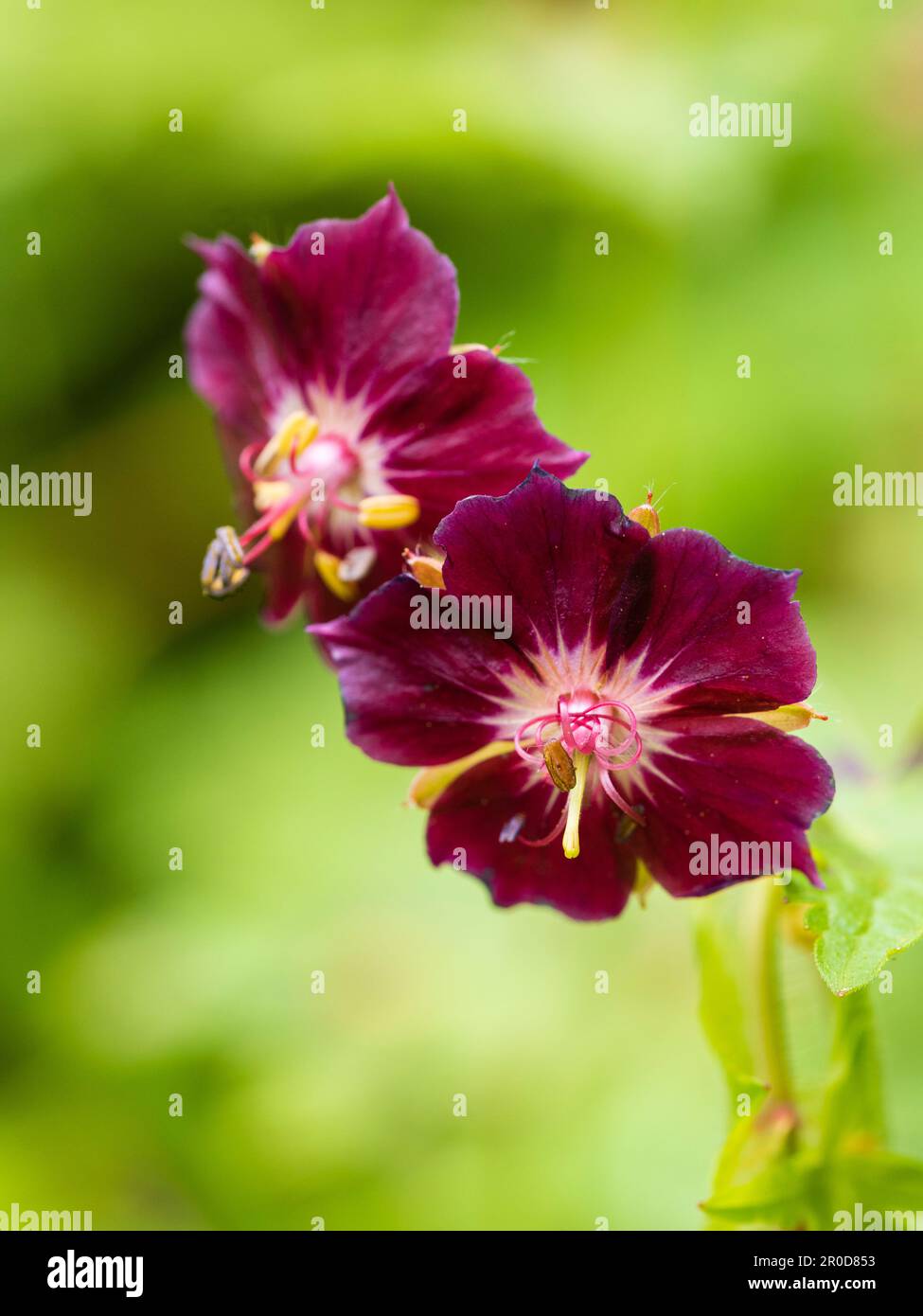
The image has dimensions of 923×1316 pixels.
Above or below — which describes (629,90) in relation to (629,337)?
above

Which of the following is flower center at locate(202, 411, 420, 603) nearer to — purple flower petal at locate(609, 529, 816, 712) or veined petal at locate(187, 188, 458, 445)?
veined petal at locate(187, 188, 458, 445)

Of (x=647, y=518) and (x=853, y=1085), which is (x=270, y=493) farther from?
(x=853, y=1085)

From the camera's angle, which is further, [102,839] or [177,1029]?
[102,839]

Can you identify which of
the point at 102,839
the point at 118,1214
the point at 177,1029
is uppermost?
the point at 102,839

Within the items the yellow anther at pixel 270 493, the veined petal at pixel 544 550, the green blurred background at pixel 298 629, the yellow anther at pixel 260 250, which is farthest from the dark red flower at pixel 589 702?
the green blurred background at pixel 298 629
